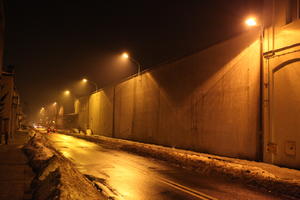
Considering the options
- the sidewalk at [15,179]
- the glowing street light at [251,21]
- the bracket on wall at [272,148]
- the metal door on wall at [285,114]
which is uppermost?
the glowing street light at [251,21]

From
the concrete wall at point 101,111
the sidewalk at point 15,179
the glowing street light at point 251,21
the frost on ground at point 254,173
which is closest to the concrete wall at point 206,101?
the glowing street light at point 251,21

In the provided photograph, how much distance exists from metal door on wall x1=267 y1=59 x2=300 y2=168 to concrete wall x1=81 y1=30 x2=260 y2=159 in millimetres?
1282

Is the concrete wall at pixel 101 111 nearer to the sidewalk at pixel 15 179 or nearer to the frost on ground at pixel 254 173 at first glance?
the frost on ground at pixel 254 173

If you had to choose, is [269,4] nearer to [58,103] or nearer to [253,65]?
[253,65]

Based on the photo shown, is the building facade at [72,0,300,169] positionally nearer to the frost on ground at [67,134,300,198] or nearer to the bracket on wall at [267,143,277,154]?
the bracket on wall at [267,143,277,154]

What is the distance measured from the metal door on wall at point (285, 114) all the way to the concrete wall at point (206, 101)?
4.21ft

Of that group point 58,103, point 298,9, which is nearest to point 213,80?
point 298,9

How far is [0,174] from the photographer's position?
9.73 metres

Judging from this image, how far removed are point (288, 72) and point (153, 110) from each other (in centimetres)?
1563

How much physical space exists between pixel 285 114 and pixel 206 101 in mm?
6663

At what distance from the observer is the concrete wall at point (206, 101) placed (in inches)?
623

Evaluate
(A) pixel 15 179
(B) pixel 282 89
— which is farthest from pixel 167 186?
(B) pixel 282 89

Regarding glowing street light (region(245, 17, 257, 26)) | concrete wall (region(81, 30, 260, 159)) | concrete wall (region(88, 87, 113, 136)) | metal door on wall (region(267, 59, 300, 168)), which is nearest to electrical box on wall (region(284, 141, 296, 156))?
metal door on wall (region(267, 59, 300, 168))

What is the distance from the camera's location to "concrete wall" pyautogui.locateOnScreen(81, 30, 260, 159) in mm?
15812
